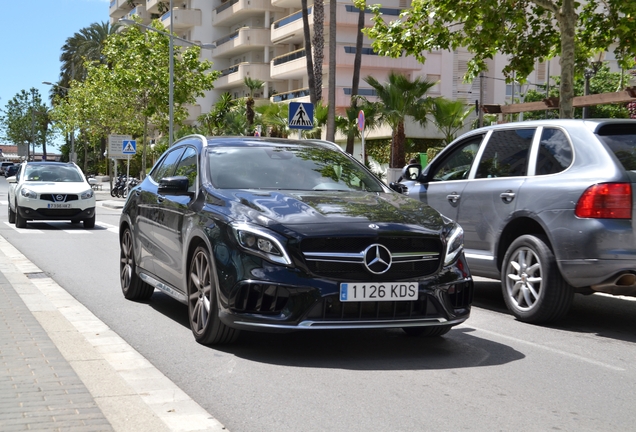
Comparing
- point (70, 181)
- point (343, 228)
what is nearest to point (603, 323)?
point (343, 228)

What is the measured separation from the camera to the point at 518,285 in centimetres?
853

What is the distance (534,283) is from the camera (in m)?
8.32

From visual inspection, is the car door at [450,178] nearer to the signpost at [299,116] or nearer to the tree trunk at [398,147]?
the signpost at [299,116]

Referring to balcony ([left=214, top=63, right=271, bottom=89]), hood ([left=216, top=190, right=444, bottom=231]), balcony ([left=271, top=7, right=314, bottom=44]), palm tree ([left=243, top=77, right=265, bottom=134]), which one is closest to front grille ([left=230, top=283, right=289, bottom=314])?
hood ([left=216, top=190, right=444, bottom=231])

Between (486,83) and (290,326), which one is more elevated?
(486,83)

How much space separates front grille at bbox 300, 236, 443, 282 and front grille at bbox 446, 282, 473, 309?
1.04 feet

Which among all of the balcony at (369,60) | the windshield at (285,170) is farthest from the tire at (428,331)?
the balcony at (369,60)

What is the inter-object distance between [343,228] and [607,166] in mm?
2655

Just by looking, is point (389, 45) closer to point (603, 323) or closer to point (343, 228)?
point (603, 323)

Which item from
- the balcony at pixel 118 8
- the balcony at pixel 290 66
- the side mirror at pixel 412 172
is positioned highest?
the balcony at pixel 118 8

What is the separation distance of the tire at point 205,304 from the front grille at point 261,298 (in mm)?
A: 334

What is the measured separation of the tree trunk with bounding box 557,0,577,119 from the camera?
14938 mm

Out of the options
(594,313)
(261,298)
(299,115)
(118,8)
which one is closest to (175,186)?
(261,298)

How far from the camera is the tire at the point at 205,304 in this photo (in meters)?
6.74
